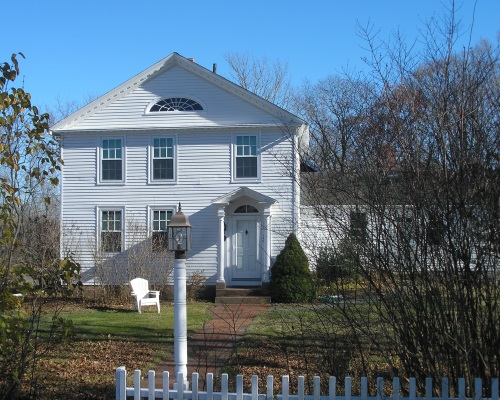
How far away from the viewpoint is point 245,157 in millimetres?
19266

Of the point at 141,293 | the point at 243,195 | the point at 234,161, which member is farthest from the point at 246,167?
the point at 141,293

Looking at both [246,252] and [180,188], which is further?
[180,188]

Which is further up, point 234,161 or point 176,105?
point 176,105

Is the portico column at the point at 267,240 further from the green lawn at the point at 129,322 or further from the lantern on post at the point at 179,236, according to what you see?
the lantern on post at the point at 179,236

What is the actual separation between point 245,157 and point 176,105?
2854 mm

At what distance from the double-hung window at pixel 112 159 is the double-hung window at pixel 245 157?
383 centimetres

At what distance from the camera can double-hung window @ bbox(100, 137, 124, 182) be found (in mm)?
19781

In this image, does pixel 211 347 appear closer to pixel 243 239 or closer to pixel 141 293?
pixel 141 293

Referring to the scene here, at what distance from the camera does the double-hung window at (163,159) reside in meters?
19.6

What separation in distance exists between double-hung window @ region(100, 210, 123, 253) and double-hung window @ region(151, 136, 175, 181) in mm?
1788

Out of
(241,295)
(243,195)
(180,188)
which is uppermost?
(180,188)

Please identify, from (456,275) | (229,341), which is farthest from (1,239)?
(229,341)

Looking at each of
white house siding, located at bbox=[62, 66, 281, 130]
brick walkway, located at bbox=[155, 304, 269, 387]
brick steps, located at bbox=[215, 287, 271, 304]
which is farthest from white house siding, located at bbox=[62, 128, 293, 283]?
brick walkway, located at bbox=[155, 304, 269, 387]

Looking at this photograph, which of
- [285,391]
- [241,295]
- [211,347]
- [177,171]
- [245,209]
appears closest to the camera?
[285,391]
